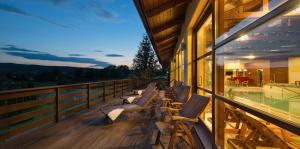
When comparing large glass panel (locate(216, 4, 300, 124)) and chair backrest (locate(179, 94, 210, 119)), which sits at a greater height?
large glass panel (locate(216, 4, 300, 124))

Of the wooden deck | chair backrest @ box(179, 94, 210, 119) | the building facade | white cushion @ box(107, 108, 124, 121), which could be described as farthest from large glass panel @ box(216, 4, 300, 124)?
white cushion @ box(107, 108, 124, 121)

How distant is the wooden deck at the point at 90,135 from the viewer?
10.2 feet

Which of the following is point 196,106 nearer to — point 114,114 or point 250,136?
point 250,136

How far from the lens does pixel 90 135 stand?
143 inches

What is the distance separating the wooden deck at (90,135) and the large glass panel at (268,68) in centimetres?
180

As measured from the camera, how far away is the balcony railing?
11.3 ft

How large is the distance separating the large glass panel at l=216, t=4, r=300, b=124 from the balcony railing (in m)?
3.71

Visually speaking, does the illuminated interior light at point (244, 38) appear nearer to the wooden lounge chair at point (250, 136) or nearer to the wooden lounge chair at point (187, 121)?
the wooden lounge chair at point (250, 136)

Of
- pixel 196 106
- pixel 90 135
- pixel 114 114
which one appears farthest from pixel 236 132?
pixel 114 114

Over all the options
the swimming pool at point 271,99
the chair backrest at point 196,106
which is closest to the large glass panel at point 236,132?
the swimming pool at point 271,99

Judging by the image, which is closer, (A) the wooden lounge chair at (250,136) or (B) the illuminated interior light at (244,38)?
(B) the illuminated interior light at (244,38)

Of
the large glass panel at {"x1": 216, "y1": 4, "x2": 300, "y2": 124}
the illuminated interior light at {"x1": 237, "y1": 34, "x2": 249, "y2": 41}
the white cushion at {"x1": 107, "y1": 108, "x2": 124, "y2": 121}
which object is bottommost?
the white cushion at {"x1": 107, "y1": 108, "x2": 124, "y2": 121}

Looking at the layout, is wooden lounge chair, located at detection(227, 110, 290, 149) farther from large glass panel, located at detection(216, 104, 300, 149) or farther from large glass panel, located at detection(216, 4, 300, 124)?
large glass panel, located at detection(216, 4, 300, 124)

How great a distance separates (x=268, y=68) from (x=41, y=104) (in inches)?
176
